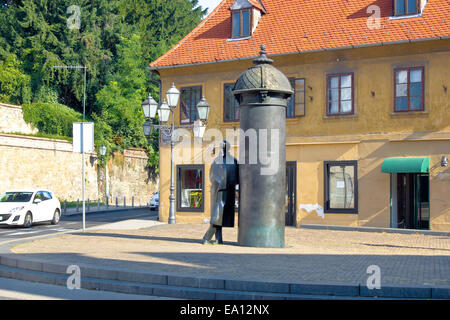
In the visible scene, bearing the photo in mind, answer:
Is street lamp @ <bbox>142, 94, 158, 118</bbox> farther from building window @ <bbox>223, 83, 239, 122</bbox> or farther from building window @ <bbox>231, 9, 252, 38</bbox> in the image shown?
building window @ <bbox>231, 9, 252, 38</bbox>

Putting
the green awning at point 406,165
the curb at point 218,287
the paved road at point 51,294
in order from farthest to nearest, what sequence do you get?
1. the green awning at point 406,165
2. the paved road at point 51,294
3. the curb at point 218,287

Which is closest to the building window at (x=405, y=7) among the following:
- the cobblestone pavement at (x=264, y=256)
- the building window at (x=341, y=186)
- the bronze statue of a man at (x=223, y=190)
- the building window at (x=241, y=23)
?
the building window at (x=341, y=186)

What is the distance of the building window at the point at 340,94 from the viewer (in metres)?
22.6

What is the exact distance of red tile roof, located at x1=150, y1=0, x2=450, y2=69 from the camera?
71.2 ft

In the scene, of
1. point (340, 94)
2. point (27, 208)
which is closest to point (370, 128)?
point (340, 94)

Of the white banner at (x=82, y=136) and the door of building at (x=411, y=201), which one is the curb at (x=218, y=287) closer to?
the white banner at (x=82, y=136)

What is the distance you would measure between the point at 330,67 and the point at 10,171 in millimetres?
21550

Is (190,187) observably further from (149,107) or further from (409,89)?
(409,89)

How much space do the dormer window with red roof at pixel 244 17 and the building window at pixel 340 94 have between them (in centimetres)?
437

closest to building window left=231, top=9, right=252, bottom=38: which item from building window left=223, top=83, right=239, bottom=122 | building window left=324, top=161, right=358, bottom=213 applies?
building window left=223, top=83, right=239, bottom=122

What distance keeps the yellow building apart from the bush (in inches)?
→ 706

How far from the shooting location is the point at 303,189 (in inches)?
919
